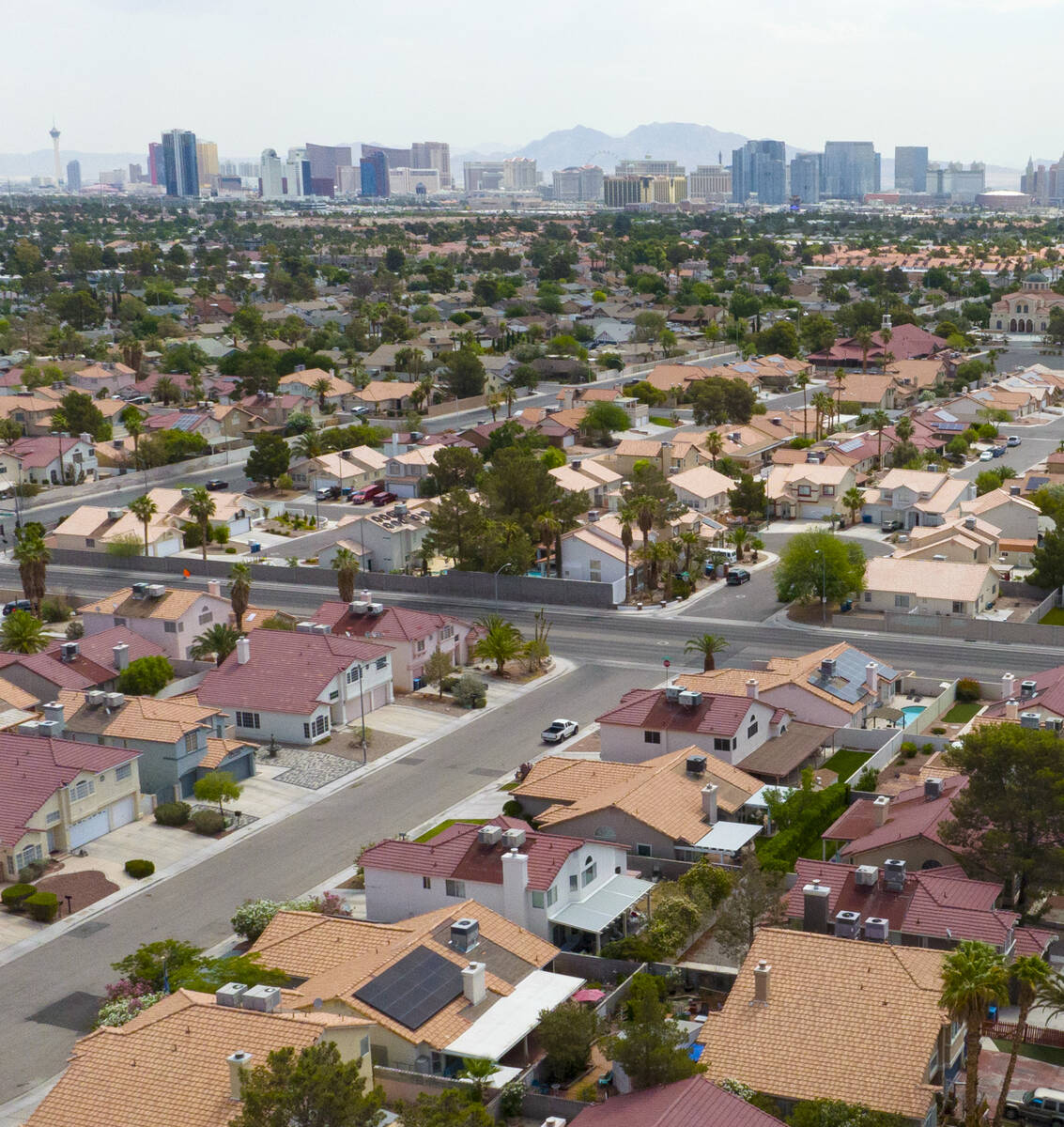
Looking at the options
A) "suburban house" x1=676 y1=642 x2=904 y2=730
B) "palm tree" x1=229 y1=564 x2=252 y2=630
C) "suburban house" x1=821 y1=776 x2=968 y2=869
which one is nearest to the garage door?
"palm tree" x1=229 y1=564 x2=252 y2=630

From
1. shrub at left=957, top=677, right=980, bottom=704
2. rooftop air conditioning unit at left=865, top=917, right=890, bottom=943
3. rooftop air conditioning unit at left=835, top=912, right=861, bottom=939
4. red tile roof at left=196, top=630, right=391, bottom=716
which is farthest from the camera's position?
shrub at left=957, top=677, right=980, bottom=704

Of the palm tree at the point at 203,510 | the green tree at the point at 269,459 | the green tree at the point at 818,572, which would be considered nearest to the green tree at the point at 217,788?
the green tree at the point at 818,572

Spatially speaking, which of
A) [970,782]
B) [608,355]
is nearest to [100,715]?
[970,782]

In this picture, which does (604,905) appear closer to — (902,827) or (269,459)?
(902,827)

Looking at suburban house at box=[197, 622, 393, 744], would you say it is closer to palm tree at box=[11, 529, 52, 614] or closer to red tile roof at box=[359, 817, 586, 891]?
red tile roof at box=[359, 817, 586, 891]

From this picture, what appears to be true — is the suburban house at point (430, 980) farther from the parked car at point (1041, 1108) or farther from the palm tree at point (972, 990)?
the parked car at point (1041, 1108)

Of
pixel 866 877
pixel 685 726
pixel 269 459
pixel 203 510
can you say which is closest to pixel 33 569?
pixel 203 510
